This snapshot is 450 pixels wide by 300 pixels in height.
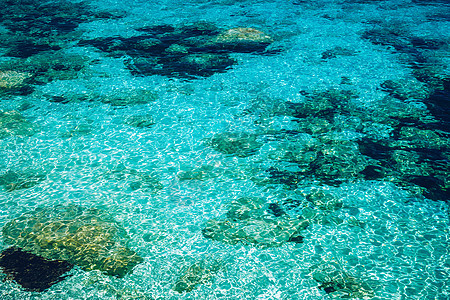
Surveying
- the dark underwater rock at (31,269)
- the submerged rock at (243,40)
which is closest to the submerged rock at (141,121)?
the dark underwater rock at (31,269)

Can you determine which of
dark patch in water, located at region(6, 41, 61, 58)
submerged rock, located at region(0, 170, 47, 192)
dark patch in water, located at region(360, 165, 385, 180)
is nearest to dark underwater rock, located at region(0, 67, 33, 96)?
dark patch in water, located at region(6, 41, 61, 58)

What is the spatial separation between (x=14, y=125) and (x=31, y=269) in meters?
6.64

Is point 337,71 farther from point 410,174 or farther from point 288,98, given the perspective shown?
point 410,174

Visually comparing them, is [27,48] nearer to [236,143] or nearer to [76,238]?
[236,143]

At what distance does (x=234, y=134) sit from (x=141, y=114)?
3619 mm

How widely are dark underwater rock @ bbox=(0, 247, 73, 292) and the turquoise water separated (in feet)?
0.57

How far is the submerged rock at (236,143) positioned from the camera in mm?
11925

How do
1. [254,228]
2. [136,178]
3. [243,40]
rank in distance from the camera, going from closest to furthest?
[254,228]
[136,178]
[243,40]

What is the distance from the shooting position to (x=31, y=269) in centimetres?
827

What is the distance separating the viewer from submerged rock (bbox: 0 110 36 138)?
12.7 metres

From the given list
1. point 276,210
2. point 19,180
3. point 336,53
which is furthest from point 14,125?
point 336,53

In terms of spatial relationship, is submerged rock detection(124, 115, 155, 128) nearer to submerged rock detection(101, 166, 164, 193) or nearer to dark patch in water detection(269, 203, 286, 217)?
submerged rock detection(101, 166, 164, 193)

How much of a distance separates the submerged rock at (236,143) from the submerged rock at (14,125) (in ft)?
20.4

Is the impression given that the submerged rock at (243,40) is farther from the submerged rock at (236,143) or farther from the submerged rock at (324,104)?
the submerged rock at (236,143)
